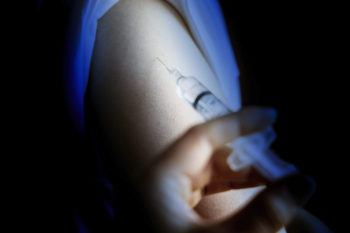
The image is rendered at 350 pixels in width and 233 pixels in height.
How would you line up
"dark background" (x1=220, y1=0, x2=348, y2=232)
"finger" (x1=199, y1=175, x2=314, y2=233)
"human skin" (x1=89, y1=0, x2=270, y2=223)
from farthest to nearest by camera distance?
1. "dark background" (x1=220, y1=0, x2=348, y2=232)
2. "human skin" (x1=89, y1=0, x2=270, y2=223)
3. "finger" (x1=199, y1=175, x2=314, y2=233)

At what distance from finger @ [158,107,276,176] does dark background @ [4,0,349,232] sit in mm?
387

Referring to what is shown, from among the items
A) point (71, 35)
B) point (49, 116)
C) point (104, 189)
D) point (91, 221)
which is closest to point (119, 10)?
point (71, 35)

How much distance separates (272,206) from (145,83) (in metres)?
0.42

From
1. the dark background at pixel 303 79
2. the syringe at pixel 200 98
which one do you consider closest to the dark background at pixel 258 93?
the dark background at pixel 303 79

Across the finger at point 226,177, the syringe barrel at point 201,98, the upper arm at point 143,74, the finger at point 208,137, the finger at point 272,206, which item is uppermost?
the upper arm at point 143,74

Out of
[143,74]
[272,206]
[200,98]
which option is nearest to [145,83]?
[143,74]

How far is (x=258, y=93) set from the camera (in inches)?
35.9

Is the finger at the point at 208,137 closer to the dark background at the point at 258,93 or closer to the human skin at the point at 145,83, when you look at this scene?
the human skin at the point at 145,83

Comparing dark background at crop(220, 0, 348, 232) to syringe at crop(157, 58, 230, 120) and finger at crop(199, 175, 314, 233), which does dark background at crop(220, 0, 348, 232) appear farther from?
finger at crop(199, 175, 314, 233)

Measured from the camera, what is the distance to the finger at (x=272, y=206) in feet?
1.45

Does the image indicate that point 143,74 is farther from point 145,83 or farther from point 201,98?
point 201,98

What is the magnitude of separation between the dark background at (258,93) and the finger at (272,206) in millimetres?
469

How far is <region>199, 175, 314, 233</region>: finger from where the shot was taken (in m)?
0.44

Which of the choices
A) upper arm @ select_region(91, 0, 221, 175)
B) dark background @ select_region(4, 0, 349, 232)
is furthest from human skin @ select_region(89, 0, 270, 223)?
dark background @ select_region(4, 0, 349, 232)
